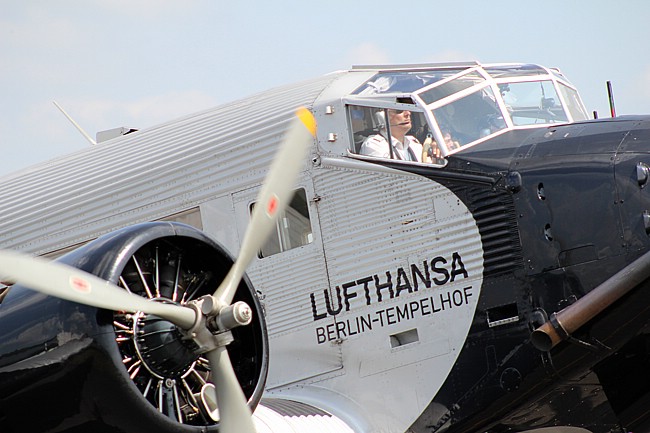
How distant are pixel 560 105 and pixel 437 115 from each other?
1.70 meters

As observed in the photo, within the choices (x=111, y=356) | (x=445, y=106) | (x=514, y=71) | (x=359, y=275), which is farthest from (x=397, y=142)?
(x=111, y=356)

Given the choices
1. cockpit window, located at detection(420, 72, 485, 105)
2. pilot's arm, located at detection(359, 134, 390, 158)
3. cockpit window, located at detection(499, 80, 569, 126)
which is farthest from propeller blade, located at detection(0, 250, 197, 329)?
cockpit window, located at detection(499, 80, 569, 126)

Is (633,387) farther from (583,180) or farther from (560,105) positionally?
(560,105)

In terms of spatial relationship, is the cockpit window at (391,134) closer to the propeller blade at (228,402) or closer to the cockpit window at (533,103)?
the cockpit window at (533,103)

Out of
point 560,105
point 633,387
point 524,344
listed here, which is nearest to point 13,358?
point 524,344

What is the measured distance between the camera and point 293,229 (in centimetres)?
1055

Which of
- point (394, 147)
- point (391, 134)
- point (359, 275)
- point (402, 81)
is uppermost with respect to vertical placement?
point (402, 81)

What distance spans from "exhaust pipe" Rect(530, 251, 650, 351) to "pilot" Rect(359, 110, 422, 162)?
227 centimetres

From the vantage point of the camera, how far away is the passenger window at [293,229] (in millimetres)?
10484

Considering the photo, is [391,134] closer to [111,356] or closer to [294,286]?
[294,286]

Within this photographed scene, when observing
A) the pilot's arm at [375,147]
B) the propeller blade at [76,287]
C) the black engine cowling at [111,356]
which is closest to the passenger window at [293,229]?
the pilot's arm at [375,147]

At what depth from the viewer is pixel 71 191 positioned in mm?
11992

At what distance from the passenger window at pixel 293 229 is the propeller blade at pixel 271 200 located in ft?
5.18

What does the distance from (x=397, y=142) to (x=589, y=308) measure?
2.54 meters
